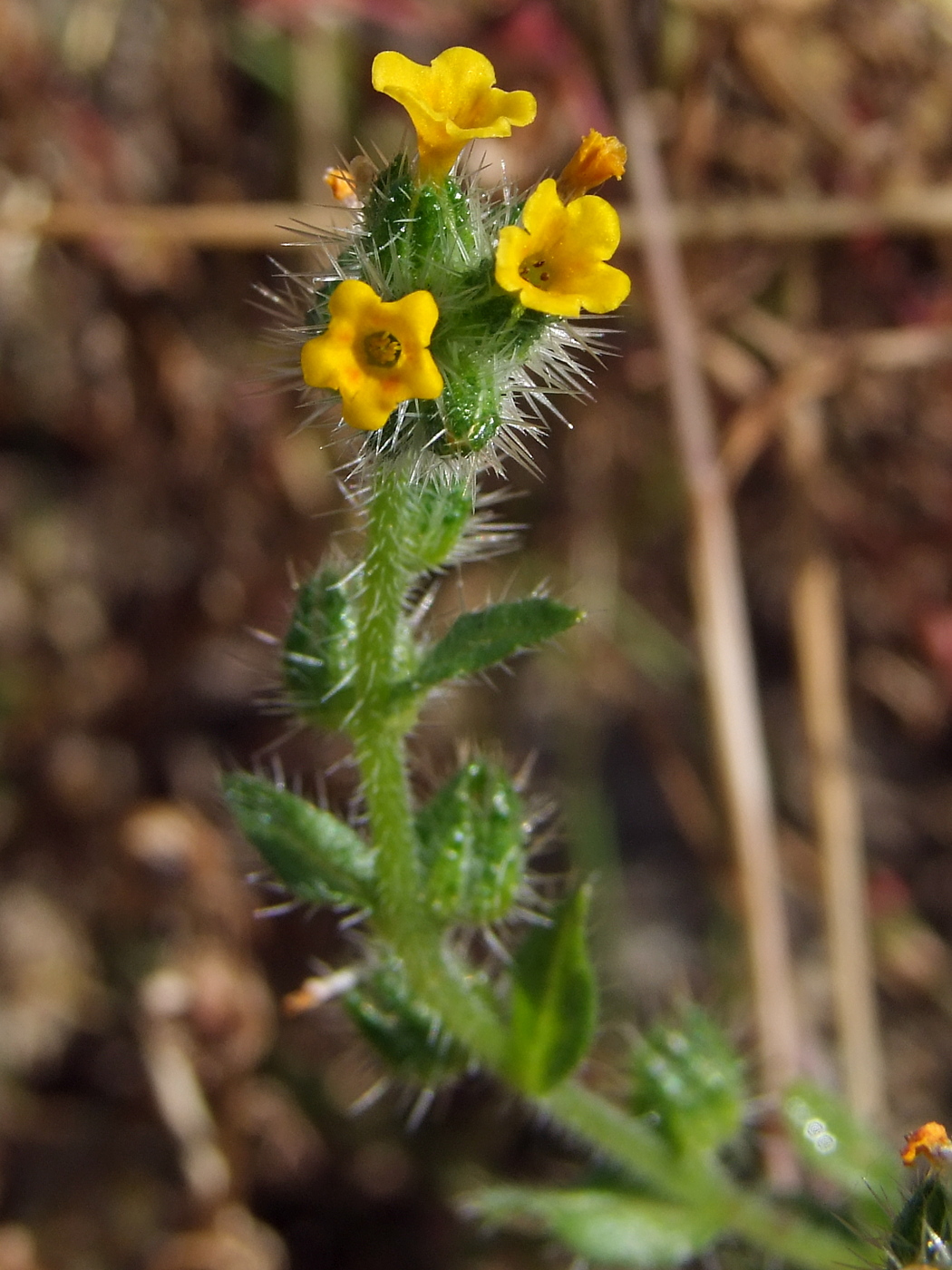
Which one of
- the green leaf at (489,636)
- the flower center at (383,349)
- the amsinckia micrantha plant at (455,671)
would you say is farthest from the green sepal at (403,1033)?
the flower center at (383,349)

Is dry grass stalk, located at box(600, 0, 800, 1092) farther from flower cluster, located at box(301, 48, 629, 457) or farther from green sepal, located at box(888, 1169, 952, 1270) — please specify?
flower cluster, located at box(301, 48, 629, 457)

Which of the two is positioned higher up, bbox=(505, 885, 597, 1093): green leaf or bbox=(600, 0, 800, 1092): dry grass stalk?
bbox=(600, 0, 800, 1092): dry grass stalk

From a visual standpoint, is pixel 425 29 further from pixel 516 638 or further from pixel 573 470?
pixel 516 638

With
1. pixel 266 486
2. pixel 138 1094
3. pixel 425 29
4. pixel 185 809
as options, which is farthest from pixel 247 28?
pixel 138 1094

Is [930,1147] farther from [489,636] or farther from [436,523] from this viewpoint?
[436,523]

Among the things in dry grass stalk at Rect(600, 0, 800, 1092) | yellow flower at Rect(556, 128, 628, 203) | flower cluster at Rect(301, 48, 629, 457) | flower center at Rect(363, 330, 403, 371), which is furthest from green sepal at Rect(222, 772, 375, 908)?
dry grass stalk at Rect(600, 0, 800, 1092)
